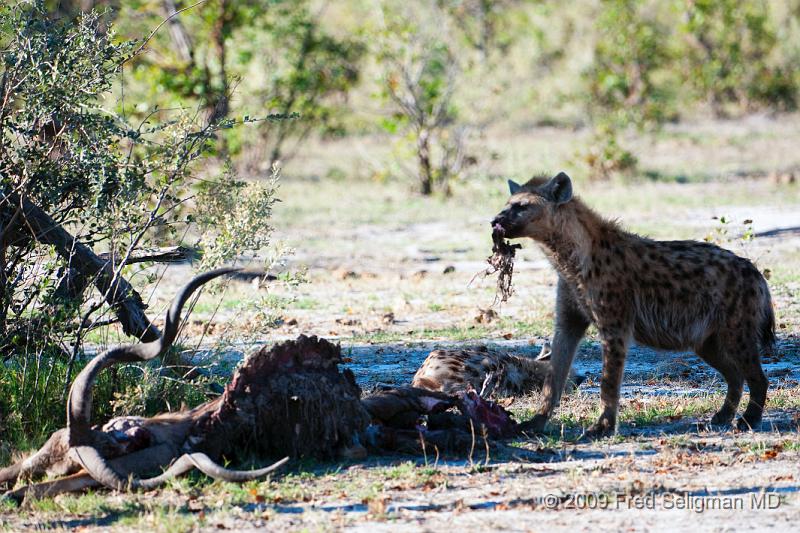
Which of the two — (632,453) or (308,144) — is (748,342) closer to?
(632,453)

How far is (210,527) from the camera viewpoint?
4.75 m

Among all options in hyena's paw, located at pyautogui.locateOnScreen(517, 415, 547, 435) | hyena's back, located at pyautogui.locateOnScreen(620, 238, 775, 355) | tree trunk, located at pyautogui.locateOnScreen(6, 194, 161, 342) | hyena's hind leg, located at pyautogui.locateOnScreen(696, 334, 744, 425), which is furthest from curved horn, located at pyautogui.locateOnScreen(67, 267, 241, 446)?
hyena's hind leg, located at pyautogui.locateOnScreen(696, 334, 744, 425)

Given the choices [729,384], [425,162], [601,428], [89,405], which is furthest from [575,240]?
[425,162]

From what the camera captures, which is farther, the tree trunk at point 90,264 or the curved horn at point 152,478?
the tree trunk at point 90,264

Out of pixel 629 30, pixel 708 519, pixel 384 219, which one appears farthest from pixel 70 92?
pixel 629 30

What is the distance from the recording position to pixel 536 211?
6.36 metres

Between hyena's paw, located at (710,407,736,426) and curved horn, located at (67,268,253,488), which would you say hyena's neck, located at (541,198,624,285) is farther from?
curved horn, located at (67,268,253,488)

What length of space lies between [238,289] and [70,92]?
17.8 ft

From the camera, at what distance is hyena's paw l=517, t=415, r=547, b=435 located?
617 centimetres

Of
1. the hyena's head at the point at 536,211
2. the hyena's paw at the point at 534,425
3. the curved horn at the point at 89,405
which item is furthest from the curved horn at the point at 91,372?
the hyena's paw at the point at 534,425

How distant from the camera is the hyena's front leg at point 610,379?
6163mm

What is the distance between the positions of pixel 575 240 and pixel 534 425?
1004 mm

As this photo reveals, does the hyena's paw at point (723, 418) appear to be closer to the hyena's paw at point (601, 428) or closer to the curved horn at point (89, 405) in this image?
the hyena's paw at point (601, 428)

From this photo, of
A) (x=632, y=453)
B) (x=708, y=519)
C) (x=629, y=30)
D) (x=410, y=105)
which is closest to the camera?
(x=708, y=519)
